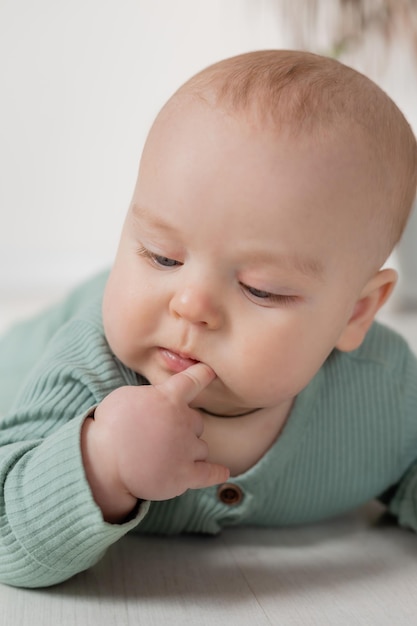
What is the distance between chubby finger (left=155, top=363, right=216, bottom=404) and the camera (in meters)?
0.75

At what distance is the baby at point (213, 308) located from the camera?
73 centimetres

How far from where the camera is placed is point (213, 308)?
30.0 inches

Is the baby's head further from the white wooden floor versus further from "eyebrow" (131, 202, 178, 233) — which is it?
the white wooden floor

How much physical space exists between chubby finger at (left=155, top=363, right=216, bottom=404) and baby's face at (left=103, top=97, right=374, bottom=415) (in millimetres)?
12

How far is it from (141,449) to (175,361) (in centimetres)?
12

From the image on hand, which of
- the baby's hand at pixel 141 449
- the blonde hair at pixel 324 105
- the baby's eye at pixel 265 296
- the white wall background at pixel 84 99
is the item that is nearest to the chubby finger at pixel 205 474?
the baby's hand at pixel 141 449

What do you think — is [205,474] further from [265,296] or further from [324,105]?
[324,105]

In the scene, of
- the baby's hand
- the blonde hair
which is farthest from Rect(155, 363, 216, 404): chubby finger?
the blonde hair

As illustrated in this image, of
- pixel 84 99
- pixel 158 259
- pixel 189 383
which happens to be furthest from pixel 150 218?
pixel 84 99

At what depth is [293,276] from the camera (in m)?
0.78

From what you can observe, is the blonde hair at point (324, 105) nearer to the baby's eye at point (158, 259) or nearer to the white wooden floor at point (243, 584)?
the baby's eye at point (158, 259)

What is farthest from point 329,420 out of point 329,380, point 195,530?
point 195,530

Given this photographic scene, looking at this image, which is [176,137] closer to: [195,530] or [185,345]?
[185,345]

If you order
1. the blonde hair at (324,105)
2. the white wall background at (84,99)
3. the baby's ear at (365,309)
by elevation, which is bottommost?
the white wall background at (84,99)
